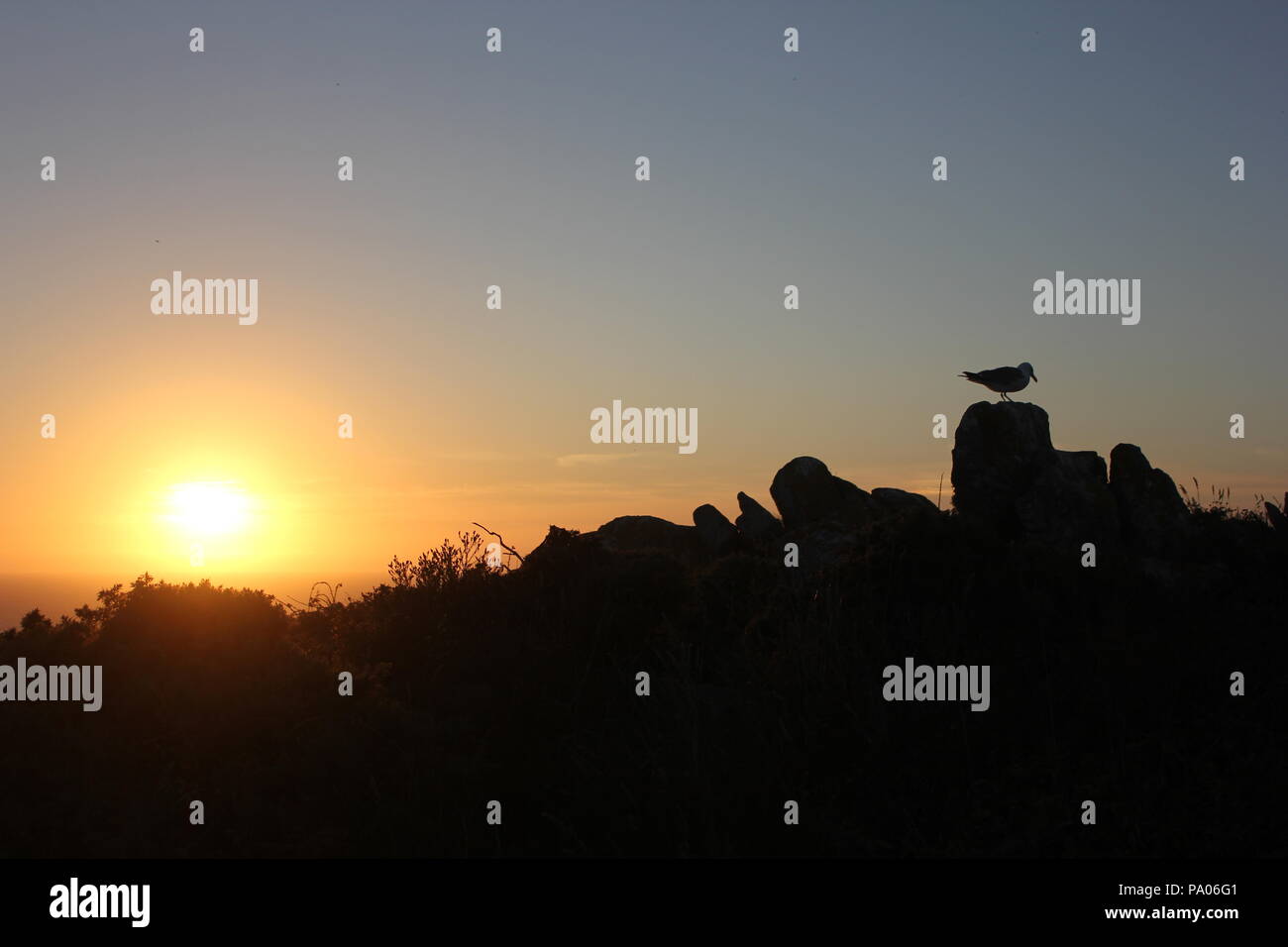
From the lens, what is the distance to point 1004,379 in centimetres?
1656

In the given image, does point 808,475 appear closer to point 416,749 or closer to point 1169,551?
point 1169,551

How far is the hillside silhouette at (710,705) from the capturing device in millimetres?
9555

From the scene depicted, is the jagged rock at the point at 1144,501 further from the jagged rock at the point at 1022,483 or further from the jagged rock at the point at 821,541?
the jagged rock at the point at 821,541

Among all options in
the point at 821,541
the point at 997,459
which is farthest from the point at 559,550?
the point at 997,459

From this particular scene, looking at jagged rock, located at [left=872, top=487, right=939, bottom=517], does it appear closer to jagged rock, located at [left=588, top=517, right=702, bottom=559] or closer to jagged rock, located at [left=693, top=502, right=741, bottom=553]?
jagged rock, located at [left=693, top=502, right=741, bottom=553]

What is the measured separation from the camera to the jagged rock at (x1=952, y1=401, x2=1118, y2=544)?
49.2ft

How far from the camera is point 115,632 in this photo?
11047 mm

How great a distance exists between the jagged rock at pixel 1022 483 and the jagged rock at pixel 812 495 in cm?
503

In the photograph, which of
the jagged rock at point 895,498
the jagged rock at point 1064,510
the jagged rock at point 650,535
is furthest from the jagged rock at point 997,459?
the jagged rock at point 650,535

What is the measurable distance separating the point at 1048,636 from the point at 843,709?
307 cm

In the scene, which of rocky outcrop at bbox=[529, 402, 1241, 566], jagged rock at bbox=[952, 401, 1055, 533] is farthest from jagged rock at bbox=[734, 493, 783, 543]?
jagged rock at bbox=[952, 401, 1055, 533]

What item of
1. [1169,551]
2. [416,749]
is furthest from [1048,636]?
[416,749]

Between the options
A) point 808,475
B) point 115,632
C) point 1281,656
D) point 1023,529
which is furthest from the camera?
point 808,475

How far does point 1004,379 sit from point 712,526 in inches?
309
